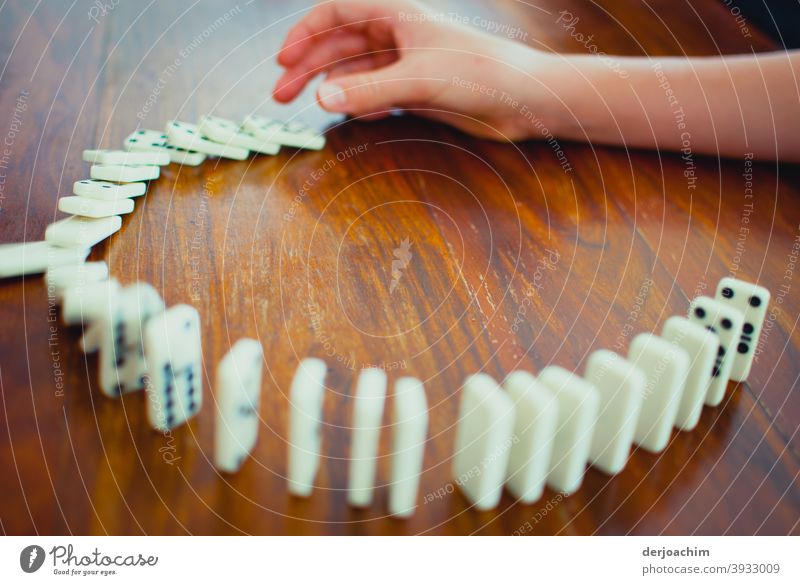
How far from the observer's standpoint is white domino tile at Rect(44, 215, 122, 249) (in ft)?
2.48

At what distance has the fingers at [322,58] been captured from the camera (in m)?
1.19

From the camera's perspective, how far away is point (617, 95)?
1.05 meters

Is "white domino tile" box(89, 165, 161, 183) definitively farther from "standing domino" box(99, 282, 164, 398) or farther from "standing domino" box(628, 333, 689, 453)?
"standing domino" box(628, 333, 689, 453)

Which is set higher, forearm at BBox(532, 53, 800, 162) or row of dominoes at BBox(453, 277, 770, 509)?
forearm at BBox(532, 53, 800, 162)

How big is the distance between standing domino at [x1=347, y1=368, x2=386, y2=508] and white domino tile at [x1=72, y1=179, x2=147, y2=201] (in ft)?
1.52

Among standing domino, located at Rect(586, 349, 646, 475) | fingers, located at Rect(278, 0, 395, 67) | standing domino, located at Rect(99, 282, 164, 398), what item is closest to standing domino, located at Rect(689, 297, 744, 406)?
standing domino, located at Rect(586, 349, 646, 475)

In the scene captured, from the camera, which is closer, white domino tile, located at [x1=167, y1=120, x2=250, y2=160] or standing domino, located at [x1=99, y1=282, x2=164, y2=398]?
standing domino, located at [x1=99, y1=282, x2=164, y2=398]

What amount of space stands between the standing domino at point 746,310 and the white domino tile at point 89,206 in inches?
25.0

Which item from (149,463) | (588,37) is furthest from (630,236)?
(588,37)

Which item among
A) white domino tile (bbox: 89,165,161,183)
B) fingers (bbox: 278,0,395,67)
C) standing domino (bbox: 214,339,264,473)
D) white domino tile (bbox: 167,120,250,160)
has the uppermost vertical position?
fingers (bbox: 278,0,395,67)

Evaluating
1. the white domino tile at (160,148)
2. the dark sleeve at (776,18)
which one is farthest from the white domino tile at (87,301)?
the dark sleeve at (776,18)

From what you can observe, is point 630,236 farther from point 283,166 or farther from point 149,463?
point 149,463

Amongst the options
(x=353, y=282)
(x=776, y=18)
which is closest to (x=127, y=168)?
(x=353, y=282)

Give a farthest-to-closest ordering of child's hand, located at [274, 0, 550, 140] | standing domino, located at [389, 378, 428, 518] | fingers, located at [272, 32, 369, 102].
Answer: fingers, located at [272, 32, 369, 102] → child's hand, located at [274, 0, 550, 140] → standing domino, located at [389, 378, 428, 518]
